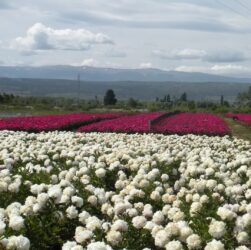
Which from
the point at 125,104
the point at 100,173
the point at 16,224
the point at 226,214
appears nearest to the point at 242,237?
the point at 226,214

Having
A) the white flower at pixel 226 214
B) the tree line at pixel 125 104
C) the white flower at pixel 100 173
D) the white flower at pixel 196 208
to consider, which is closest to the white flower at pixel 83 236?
the white flower at pixel 226 214

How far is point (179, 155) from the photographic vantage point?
1057 centimetres

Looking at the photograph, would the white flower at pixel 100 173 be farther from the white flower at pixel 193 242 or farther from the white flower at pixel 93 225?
the white flower at pixel 193 242

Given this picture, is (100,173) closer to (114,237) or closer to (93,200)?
(93,200)

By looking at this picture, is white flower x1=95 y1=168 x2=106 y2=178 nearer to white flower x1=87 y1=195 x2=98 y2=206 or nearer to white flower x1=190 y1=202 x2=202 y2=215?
white flower x1=87 y1=195 x2=98 y2=206

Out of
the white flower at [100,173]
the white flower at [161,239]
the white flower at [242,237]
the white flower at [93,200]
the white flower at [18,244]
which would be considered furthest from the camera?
the white flower at [100,173]

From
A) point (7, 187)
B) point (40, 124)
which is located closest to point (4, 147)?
point (7, 187)

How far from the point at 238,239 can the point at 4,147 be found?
8.12m

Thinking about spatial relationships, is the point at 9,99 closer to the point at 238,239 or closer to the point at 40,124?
the point at 40,124

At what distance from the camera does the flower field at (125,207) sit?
5000 millimetres

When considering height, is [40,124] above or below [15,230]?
below

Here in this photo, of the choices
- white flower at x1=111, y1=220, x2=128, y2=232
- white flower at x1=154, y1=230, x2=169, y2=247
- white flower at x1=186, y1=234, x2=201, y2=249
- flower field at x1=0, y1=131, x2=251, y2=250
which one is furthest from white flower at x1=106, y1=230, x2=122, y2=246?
white flower at x1=186, y1=234, x2=201, y2=249

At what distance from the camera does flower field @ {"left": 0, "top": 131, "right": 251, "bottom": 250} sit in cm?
500

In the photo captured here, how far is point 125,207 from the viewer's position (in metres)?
6.03
